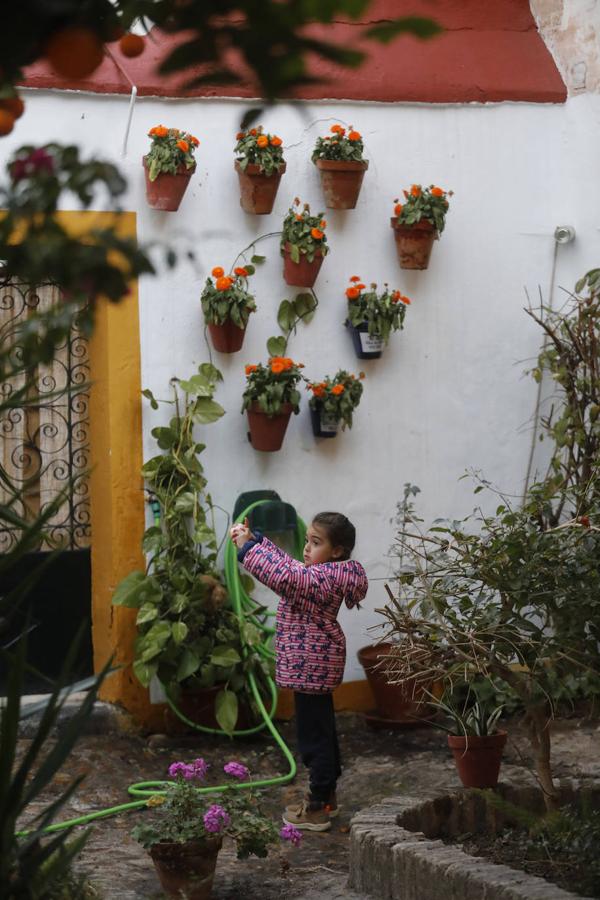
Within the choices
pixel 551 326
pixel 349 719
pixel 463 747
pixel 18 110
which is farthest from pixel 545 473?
pixel 18 110

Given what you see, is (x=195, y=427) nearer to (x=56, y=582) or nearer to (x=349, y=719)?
(x=56, y=582)

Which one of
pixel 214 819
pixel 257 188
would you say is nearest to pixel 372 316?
pixel 257 188

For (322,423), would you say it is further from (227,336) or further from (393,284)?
(393,284)

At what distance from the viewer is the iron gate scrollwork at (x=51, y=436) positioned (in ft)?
18.5

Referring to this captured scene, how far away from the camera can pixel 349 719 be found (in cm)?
608

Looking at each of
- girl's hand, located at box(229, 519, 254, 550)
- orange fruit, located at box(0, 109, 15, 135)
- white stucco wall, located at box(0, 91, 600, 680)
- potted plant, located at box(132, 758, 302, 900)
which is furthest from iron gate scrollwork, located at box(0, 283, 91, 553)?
orange fruit, located at box(0, 109, 15, 135)

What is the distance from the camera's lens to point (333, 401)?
589 cm

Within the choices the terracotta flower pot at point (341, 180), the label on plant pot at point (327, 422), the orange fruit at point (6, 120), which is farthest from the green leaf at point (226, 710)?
the orange fruit at point (6, 120)

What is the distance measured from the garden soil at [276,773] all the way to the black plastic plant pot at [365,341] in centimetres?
178

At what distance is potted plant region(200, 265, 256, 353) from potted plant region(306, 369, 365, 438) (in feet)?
1.48

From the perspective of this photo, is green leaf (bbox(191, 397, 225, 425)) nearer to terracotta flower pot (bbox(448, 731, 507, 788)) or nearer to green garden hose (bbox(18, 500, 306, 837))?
green garden hose (bbox(18, 500, 306, 837))

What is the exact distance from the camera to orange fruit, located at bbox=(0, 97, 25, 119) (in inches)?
61.2

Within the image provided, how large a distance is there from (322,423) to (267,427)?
297 millimetres

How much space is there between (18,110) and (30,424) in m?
4.20
